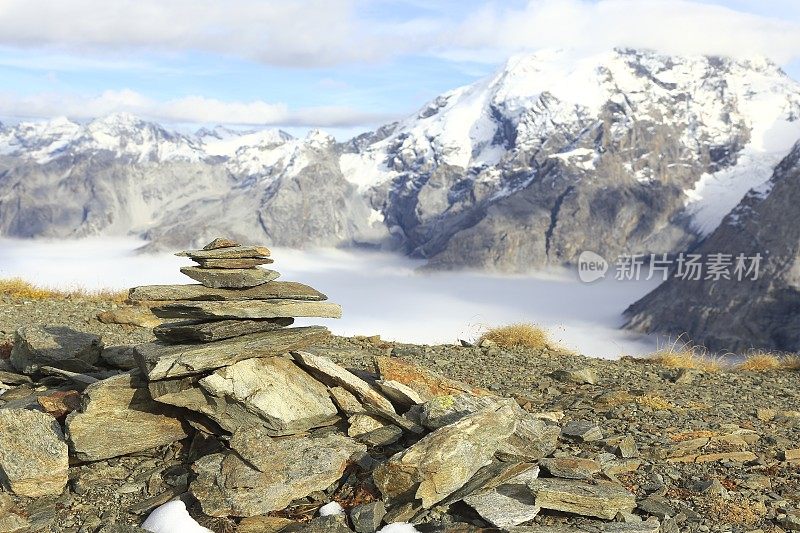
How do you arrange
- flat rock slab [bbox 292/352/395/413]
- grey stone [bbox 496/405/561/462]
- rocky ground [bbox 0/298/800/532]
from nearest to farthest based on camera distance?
rocky ground [bbox 0/298/800/532] → grey stone [bbox 496/405/561/462] → flat rock slab [bbox 292/352/395/413]

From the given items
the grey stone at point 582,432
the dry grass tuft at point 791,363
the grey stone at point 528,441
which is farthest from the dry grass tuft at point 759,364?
the grey stone at point 528,441

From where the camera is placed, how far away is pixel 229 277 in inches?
584

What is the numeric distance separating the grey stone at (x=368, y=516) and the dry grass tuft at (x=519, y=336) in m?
15.4

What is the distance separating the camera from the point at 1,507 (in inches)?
493

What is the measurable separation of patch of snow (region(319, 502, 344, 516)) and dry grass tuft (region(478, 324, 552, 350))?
15.2 meters

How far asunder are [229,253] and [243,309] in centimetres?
123

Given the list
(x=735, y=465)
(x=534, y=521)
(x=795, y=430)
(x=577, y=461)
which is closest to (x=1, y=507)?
(x=534, y=521)

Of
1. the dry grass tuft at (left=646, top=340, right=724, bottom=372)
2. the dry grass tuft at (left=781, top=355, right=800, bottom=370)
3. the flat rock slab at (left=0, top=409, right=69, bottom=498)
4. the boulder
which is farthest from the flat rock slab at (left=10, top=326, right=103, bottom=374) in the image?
the dry grass tuft at (left=781, top=355, right=800, bottom=370)

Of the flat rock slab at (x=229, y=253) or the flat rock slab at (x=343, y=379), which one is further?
the flat rock slab at (x=229, y=253)

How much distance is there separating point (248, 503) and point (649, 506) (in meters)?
6.52

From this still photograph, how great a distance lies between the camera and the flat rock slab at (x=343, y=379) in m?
14.2

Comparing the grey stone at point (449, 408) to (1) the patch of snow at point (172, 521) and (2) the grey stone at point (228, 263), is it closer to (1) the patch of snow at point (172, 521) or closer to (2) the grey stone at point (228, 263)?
(1) the patch of snow at point (172, 521)

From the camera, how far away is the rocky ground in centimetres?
1198

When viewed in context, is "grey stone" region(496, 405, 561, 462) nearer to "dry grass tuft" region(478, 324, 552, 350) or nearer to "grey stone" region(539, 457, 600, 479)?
"grey stone" region(539, 457, 600, 479)
